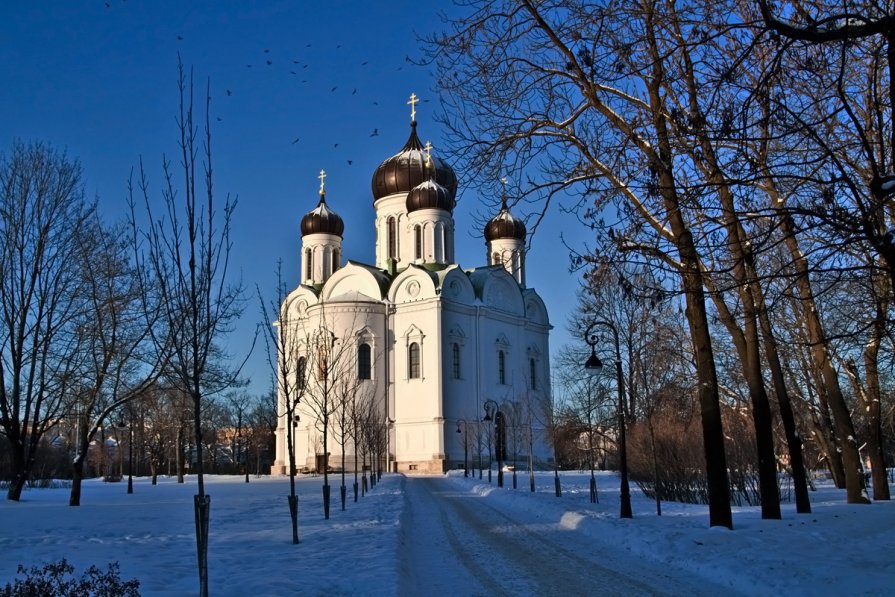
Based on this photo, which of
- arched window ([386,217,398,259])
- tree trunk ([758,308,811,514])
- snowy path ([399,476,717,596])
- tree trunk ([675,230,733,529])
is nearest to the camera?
snowy path ([399,476,717,596])

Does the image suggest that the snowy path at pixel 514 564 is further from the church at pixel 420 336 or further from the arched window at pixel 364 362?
the arched window at pixel 364 362

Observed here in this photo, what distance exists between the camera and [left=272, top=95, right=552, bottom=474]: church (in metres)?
48.2

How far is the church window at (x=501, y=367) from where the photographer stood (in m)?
52.7

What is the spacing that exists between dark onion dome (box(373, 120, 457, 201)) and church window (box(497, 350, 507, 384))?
1141 cm

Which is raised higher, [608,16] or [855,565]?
[608,16]

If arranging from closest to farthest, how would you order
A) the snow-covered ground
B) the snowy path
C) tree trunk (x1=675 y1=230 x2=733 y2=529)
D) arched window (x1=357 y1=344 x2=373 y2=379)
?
the snow-covered ground, the snowy path, tree trunk (x1=675 y1=230 x2=733 y2=529), arched window (x1=357 y1=344 x2=373 y2=379)

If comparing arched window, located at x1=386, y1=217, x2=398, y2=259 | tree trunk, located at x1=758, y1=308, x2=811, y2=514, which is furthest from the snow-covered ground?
arched window, located at x1=386, y1=217, x2=398, y2=259

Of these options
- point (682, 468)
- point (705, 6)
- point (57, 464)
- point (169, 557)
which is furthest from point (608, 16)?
point (57, 464)

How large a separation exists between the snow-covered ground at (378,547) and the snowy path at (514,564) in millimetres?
140

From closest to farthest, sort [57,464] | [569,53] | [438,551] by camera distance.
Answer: [569,53] < [438,551] < [57,464]

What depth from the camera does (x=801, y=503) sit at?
579 inches

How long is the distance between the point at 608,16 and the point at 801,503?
10105 mm

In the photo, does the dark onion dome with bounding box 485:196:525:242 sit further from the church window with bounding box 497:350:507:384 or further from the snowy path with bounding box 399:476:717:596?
the snowy path with bounding box 399:476:717:596

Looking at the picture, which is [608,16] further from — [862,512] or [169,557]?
[862,512]
